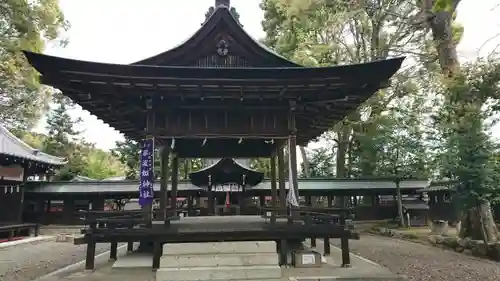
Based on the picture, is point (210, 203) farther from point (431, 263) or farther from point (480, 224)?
point (480, 224)

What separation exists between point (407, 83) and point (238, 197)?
13.4m

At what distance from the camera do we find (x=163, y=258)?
8.34 meters

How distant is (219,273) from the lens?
810 cm

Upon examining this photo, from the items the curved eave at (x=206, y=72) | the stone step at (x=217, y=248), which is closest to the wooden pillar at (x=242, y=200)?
the stone step at (x=217, y=248)

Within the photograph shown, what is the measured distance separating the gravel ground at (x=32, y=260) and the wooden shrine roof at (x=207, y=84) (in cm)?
477

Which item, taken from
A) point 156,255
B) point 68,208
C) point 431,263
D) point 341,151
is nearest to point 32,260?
point 156,255

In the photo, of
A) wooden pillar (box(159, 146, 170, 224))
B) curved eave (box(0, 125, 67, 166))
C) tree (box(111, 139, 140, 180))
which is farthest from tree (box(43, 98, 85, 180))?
wooden pillar (box(159, 146, 170, 224))

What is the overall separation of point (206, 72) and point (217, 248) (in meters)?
4.17

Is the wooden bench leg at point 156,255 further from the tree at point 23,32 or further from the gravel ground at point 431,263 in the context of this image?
the tree at point 23,32

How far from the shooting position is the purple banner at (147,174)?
8703mm

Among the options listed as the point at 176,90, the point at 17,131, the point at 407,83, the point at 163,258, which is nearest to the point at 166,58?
the point at 176,90

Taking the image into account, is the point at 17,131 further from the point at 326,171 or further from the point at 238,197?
the point at 326,171

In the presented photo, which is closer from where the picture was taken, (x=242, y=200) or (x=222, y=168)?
(x=222, y=168)

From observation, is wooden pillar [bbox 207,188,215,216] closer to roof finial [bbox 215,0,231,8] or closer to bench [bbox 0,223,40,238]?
bench [bbox 0,223,40,238]
